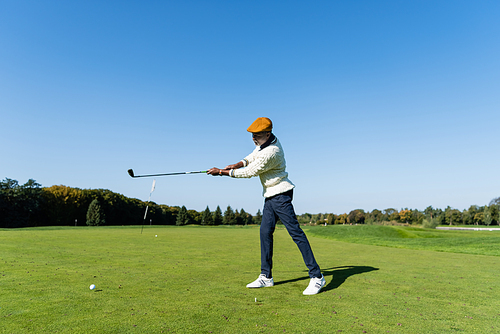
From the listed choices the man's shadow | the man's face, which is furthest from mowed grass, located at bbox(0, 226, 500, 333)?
the man's face

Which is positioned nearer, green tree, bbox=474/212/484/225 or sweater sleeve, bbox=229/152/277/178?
sweater sleeve, bbox=229/152/277/178

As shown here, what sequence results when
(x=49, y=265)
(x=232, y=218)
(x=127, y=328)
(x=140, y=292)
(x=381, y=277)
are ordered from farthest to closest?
(x=232, y=218)
(x=49, y=265)
(x=381, y=277)
(x=140, y=292)
(x=127, y=328)

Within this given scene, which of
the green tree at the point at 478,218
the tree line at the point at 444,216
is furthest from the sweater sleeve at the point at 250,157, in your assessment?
the green tree at the point at 478,218

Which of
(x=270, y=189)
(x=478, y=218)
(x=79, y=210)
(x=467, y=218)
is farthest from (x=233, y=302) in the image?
(x=467, y=218)

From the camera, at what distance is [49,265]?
5.85 metres

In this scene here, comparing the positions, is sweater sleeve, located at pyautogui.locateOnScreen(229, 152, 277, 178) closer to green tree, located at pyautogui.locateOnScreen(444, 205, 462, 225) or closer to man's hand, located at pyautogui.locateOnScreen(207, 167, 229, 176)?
man's hand, located at pyautogui.locateOnScreen(207, 167, 229, 176)

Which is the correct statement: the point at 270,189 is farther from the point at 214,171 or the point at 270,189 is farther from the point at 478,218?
the point at 478,218

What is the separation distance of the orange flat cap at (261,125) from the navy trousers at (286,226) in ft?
3.48

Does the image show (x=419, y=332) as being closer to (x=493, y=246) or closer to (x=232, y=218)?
(x=493, y=246)

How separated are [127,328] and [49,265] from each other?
450cm

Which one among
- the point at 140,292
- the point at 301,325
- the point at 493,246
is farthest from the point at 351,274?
the point at 493,246

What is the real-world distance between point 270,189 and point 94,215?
69989 millimetres

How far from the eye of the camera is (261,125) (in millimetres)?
4754

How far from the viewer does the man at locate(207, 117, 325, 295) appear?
4.46 meters
